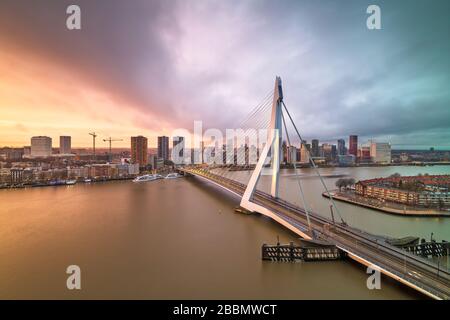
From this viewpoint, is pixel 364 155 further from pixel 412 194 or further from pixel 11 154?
pixel 11 154

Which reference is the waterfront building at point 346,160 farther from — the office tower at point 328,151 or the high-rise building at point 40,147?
the high-rise building at point 40,147

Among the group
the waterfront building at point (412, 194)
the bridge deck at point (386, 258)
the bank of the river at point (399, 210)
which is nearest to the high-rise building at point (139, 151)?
the waterfront building at point (412, 194)

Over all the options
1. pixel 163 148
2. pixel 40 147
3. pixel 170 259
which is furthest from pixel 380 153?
pixel 40 147

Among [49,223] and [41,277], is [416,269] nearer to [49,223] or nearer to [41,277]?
[41,277]

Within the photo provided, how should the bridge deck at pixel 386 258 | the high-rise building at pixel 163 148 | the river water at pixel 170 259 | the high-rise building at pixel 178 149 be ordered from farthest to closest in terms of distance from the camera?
the high-rise building at pixel 163 148 → the high-rise building at pixel 178 149 → the river water at pixel 170 259 → the bridge deck at pixel 386 258

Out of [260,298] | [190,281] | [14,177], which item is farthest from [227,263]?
[14,177]
